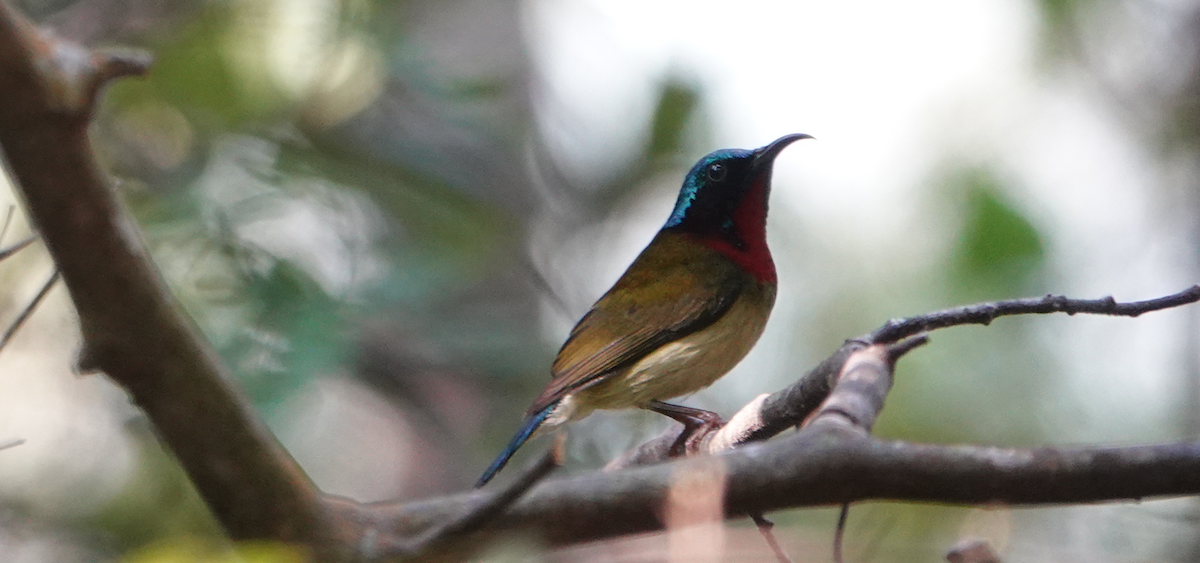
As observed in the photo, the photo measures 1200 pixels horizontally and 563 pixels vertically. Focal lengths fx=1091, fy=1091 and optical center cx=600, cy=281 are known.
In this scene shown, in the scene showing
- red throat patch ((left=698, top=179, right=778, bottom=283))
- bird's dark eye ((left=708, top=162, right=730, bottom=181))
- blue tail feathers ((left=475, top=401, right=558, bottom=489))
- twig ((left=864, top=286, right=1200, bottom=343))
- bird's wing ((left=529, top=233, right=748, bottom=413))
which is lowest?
blue tail feathers ((left=475, top=401, right=558, bottom=489))

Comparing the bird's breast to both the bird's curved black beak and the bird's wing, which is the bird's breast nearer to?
the bird's wing

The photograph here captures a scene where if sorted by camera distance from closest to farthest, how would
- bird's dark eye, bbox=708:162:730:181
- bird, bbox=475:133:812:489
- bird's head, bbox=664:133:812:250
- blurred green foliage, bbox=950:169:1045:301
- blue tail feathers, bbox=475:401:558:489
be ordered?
→ blue tail feathers, bbox=475:401:558:489 → bird, bbox=475:133:812:489 → bird's head, bbox=664:133:812:250 → bird's dark eye, bbox=708:162:730:181 → blurred green foliage, bbox=950:169:1045:301

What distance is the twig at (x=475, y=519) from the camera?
6.24 ft

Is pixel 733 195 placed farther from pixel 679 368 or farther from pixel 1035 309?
pixel 1035 309

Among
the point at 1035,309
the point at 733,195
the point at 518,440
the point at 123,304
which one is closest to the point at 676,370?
the point at 518,440

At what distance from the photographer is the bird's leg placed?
4.45 meters

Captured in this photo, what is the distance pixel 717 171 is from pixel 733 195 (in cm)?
15

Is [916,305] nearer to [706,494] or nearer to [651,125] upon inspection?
[651,125]

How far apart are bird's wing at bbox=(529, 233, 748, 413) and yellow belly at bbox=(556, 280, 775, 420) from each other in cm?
5

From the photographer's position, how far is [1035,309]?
9.06ft

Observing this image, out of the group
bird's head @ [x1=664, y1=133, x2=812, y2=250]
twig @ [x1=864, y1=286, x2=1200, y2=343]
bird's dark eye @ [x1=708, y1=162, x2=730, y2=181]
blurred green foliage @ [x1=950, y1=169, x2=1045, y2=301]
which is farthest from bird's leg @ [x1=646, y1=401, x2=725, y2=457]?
blurred green foliage @ [x1=950, y1=169, x2=1045, y2=301]

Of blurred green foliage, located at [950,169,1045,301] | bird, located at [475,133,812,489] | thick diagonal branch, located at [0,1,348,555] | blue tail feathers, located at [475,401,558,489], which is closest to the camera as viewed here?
thick diagonal branch, located at [0,1,348,555]

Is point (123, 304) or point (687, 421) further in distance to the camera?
point (687, 421)

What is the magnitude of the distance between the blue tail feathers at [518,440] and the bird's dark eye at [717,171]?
1.62 metres
